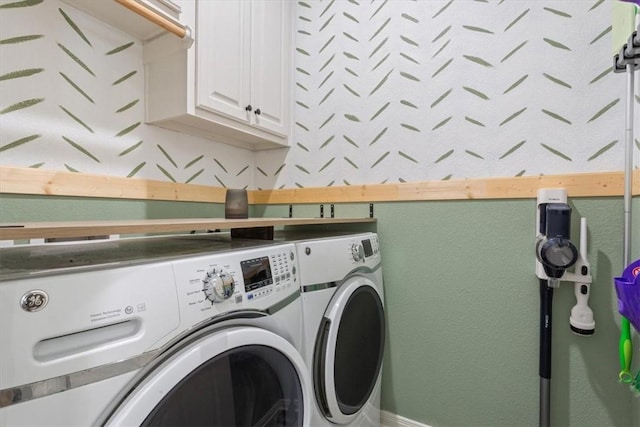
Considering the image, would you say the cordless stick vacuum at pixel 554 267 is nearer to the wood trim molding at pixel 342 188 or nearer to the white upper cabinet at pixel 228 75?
the wood trim molding at pixel 342 188

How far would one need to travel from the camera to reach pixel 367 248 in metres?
1.36

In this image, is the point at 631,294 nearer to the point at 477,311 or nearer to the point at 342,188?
the point at 477,311

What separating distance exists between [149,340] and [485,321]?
4.38 ft

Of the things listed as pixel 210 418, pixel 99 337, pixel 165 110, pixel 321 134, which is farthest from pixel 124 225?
pixel 321 134

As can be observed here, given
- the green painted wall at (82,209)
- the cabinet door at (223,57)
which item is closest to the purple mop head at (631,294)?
the cabinet door at (223,57)

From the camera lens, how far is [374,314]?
4.37 ft

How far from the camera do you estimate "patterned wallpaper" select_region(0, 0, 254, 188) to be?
1062 millimetres

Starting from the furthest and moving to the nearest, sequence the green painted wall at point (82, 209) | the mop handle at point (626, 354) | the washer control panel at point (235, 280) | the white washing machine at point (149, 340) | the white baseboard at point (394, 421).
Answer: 1. the white baseboard at point (394, 421)
2. the green painted wall at point (82, 209)
3. the mop handle at point (626, 354)
4. the washer control panel at point (235, 280)
5. the white washing machine at point (149, 340)

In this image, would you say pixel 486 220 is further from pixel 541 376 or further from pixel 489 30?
pixel 489 30

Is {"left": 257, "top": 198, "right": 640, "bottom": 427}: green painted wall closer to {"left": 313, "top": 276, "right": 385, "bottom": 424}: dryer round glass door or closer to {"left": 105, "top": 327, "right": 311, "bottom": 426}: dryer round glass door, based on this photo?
{"left": 313, "top": 276, "right": 385, "bottom": 424}: dryer round glass door

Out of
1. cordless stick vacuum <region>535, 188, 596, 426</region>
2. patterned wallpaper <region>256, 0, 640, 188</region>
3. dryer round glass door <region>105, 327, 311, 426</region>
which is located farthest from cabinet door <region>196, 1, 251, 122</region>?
cordless stick vacuum <region>535, 188, 596, 426</region>

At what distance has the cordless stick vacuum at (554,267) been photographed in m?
1.10

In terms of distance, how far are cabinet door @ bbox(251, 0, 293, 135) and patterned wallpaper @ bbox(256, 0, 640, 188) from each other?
0.10 meters

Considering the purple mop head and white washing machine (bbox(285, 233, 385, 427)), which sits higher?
the purple mop head
